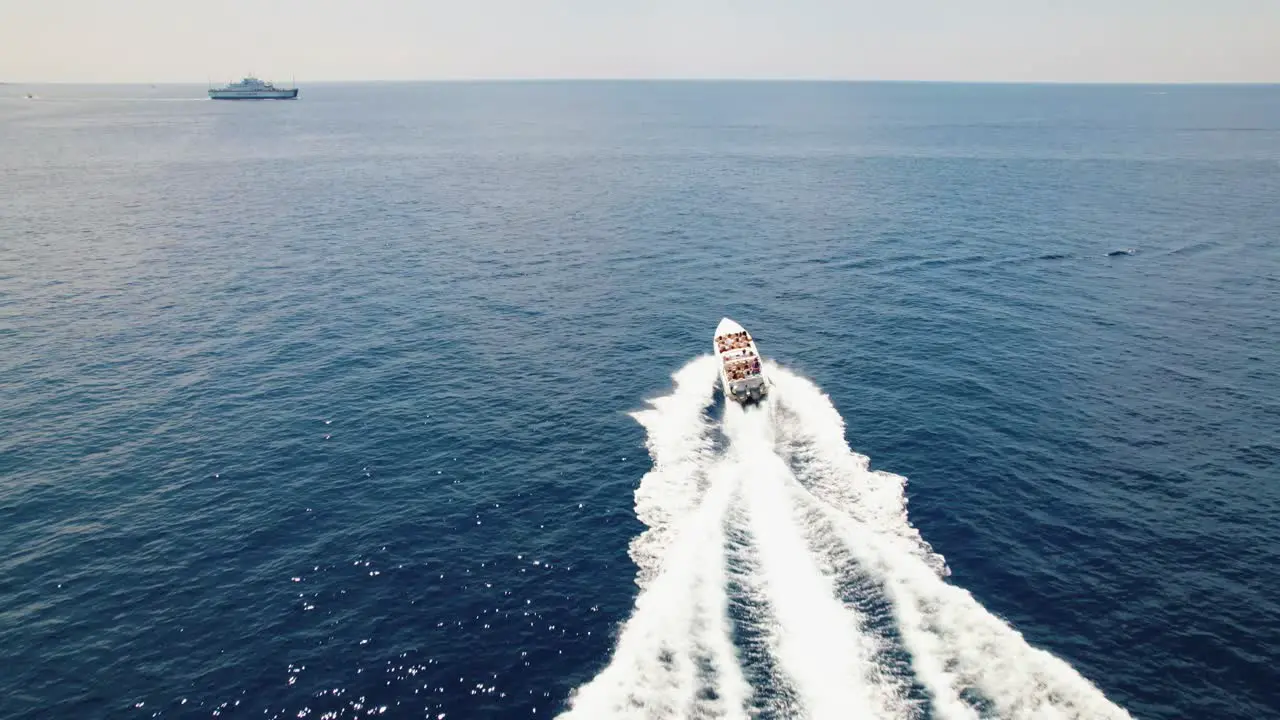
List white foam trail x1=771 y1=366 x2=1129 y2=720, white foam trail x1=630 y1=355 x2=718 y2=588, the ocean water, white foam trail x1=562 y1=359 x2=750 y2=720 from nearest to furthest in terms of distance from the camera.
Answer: white foam trail x1=771 y1=366 x2=1129 y2=720 < white foam trail x1=562 y1=359 x2=750 y2=720 < the ocean water < white foam trail x1=630 y1=355 x2=718 y2=588

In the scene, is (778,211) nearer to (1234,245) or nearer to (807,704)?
(1234,245)

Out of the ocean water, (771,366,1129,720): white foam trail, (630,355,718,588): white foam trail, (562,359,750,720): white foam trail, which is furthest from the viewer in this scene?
(630,355,718,588): white foam trail

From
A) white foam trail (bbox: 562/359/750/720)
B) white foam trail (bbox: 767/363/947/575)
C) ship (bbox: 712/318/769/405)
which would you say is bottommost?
white foam trail (bbox: 562/359/750/720)

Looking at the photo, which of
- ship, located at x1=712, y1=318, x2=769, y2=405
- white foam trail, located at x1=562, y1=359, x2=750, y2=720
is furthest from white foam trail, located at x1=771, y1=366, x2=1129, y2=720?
ship, located at x1=712, y1=318, x2=769, y2=405

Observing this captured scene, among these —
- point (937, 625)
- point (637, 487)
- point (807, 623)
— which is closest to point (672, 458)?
point (637, 487)

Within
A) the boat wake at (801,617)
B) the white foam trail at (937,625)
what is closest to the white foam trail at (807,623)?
the boat wake at (801,617)

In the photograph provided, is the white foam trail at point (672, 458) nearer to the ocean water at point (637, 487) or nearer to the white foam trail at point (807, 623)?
the ocean water at point (637, 487)

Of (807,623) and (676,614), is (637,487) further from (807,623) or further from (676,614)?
(807,623)

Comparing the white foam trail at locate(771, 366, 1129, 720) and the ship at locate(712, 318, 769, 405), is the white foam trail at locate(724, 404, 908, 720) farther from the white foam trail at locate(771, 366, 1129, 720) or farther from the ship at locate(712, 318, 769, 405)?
the ship at locate(712, 318, 769, 405)
